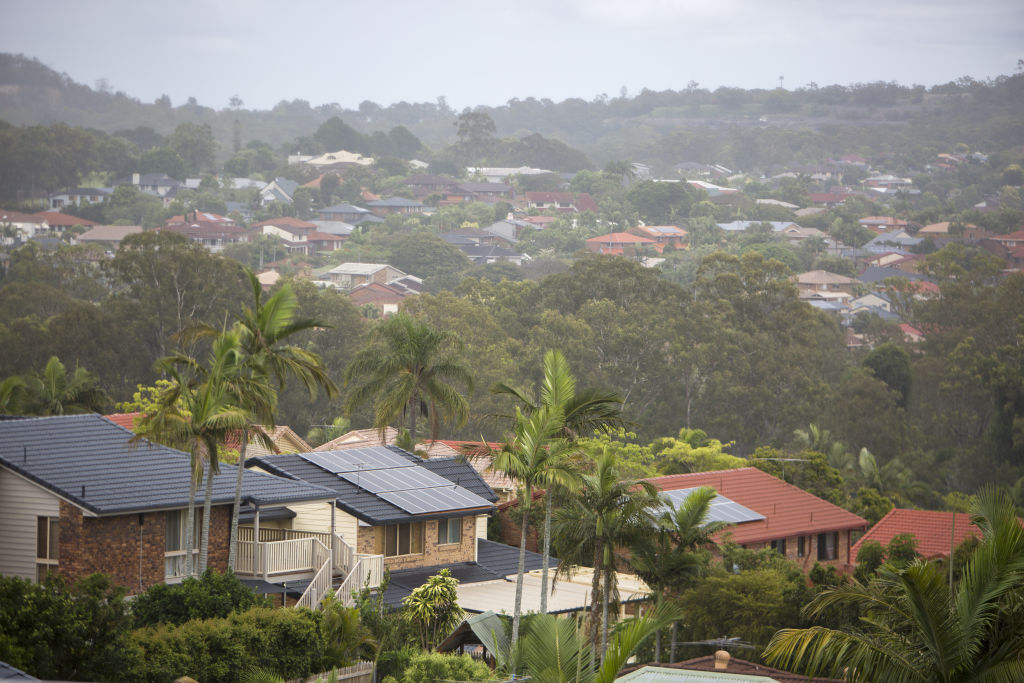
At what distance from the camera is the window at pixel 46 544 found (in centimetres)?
2220

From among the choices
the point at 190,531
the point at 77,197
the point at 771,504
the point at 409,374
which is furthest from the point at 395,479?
the point at 77,197

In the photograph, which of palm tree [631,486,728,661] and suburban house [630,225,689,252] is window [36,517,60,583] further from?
suburban house [630,225,689,252]

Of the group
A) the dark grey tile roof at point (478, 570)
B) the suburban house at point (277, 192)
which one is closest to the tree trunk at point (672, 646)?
the dark grey tile roof at point (478, 570)

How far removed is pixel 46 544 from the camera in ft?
73.4

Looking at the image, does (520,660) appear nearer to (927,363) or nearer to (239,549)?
(239,549)

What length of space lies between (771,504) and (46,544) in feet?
83.2

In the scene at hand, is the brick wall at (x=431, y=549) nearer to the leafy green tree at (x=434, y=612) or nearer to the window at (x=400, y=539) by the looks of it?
the window at (x=400, y=539)

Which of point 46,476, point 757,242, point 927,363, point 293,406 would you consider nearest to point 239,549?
point 46,476

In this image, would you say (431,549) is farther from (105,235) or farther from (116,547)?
(105,235)

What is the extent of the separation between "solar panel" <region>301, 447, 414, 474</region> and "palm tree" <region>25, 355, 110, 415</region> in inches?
699

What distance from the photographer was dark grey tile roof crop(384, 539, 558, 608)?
27125 millimetres

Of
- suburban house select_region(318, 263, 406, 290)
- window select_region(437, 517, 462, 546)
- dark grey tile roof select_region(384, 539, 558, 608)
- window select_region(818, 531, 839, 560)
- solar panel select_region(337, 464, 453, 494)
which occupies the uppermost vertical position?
solar panel select_region(337, 464, 453, 494)

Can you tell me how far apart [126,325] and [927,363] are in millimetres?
50967

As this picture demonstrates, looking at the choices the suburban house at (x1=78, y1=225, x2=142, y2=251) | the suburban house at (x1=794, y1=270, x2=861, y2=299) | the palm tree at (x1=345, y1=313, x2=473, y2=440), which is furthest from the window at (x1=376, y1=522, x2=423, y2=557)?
the suburban house at (x1=78, y1=225, x2=142, y2=251)
